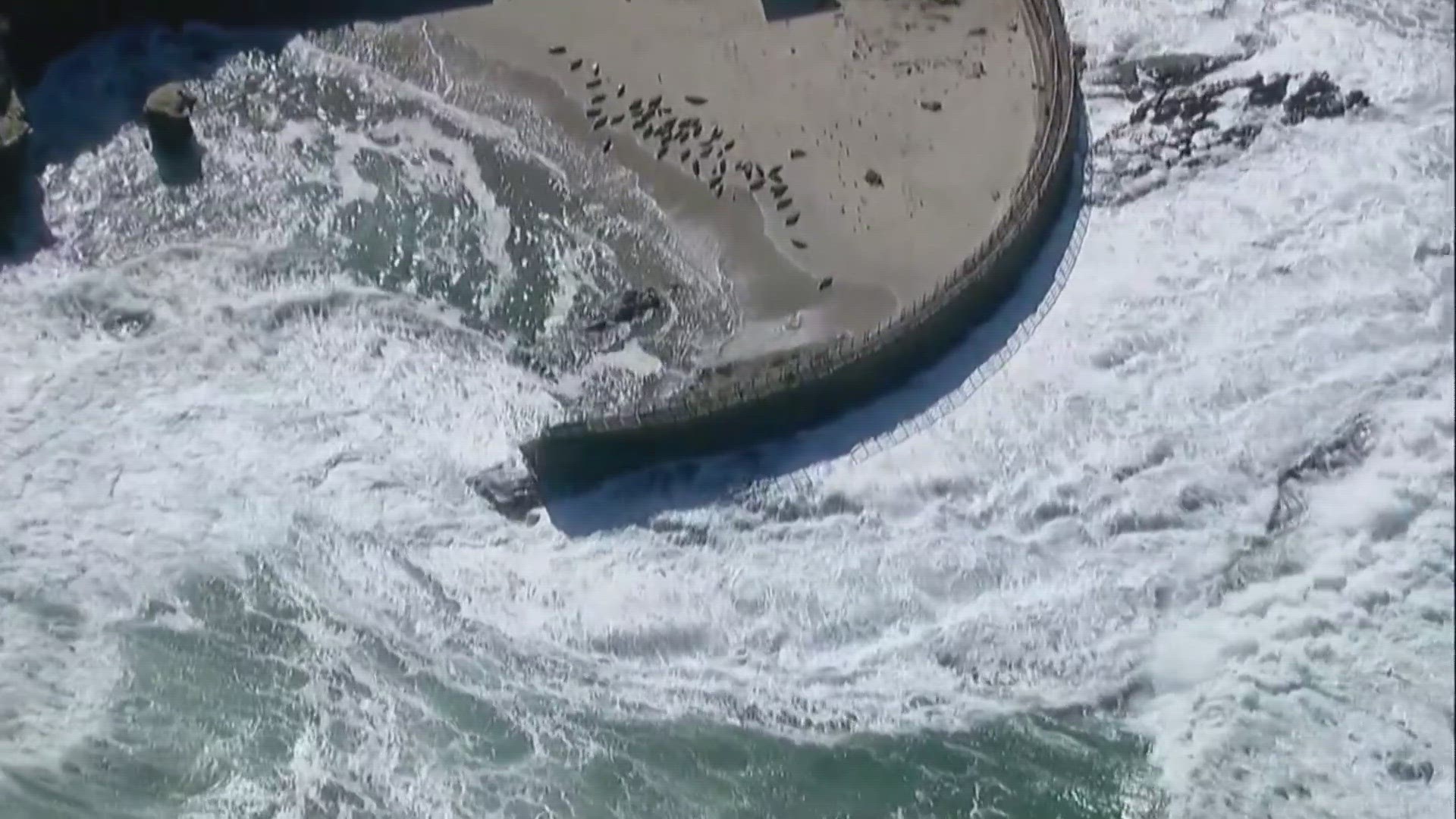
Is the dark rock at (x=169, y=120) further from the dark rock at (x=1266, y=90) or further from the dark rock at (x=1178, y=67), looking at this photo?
the dark rock at (x=1266, y=90)

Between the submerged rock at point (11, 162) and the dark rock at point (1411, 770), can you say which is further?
the submerged rock at point (11, 162)

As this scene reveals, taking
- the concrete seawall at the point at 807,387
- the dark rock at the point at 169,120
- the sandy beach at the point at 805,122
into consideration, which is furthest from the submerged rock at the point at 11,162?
the concrete seawall at the point at 807,387

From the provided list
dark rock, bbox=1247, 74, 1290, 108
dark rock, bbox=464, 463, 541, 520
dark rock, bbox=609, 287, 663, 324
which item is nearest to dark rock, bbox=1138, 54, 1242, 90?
dark rock, bbox=1247, 74, 1290, 108

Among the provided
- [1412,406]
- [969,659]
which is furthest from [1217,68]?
[969,659]

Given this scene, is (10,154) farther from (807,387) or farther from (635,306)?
(807,387)

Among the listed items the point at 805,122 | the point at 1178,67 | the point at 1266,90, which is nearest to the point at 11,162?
the point at 805,122

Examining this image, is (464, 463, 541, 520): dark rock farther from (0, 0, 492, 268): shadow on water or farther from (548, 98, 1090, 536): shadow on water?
(0, 0, 492, 268): shadow on water

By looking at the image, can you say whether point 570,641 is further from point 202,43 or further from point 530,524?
point 202,43
